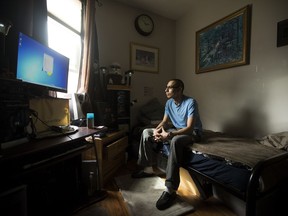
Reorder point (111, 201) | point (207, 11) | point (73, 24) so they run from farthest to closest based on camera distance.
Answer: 1. point (207, 11)
2. point (73, 24)
3. point (111, 201)

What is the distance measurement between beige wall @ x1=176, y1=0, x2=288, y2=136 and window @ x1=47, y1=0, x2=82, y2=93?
80.1 inches

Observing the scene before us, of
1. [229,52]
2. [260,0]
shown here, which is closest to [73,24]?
[229,52]

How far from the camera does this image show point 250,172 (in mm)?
1051

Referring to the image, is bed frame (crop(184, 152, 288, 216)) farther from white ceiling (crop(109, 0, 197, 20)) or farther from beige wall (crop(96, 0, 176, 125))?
white ceiling (crop(109, 0, 197, 20))

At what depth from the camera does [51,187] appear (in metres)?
1.34

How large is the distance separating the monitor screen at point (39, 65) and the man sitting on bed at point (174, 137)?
115cm

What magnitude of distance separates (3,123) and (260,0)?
282 centimetres

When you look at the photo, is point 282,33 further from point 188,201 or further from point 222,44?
point 188,201

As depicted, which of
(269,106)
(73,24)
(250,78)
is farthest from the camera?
(73,24)

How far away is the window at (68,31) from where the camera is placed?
6.12ft

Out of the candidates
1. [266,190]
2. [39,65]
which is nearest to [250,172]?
[266,190]

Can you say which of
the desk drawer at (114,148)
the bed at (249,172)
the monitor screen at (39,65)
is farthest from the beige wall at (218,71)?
the monitor screen at (39,65)

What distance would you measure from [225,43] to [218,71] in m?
0.41

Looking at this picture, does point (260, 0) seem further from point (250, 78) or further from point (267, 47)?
point (250, 78)
